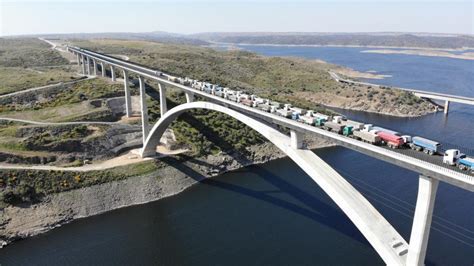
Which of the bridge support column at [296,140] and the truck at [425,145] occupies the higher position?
the truck at [425,145]

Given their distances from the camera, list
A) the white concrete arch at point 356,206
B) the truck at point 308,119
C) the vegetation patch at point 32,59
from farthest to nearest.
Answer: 1. the vegetation patch at point 32,59
2. the truck at point 308,119
3. the white concrete arch at point 356,206

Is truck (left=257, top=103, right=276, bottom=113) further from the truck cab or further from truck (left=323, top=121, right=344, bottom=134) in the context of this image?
the truck cab

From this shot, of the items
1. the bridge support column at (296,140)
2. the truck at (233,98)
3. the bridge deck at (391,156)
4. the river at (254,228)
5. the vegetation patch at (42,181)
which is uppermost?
the truck at (233,98)

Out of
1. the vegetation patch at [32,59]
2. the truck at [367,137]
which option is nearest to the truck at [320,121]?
the truck at [367,137]

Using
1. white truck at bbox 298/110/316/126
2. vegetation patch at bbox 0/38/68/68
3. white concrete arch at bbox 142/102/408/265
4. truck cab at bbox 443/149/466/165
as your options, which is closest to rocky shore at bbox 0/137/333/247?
white concrete arch at bbox 142/102/408/265

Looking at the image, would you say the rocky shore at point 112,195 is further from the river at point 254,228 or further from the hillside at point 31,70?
the hillside at point 31,70

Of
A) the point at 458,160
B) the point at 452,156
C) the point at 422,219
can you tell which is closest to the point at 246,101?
the point at 452,156
